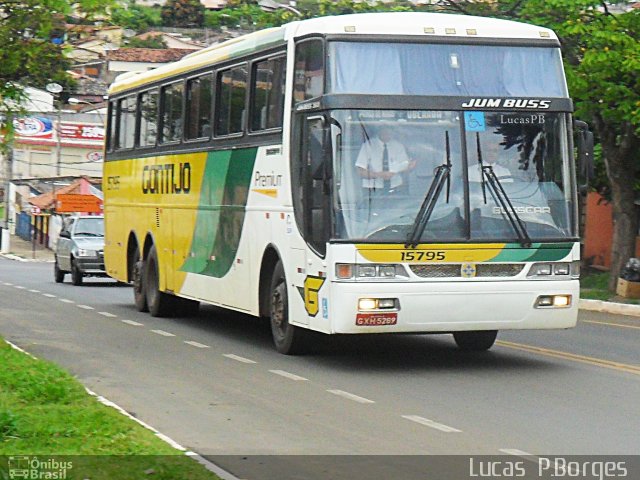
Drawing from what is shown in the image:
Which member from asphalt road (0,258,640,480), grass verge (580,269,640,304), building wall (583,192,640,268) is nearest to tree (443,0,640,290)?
grass verge (580,269,640,304)

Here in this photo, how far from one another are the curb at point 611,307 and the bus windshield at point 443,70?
39.7 feet

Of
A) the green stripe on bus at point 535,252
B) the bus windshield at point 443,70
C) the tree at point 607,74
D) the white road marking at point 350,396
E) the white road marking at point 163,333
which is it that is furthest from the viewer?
the tree at point 607,74

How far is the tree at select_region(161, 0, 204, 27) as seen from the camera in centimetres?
15150

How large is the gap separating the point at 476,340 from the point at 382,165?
3.35m

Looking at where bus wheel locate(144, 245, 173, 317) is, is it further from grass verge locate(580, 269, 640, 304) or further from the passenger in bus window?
grass verge locate(580, 269, 640, 304)

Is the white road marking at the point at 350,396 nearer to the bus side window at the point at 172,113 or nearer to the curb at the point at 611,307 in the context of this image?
the bus side window at the point at 172,113

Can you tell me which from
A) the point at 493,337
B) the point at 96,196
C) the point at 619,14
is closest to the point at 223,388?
the point at 493,337

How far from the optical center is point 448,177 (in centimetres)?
1372

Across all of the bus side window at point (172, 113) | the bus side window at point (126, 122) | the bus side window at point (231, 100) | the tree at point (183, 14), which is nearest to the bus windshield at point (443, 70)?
the bus side window at point (231, 100)

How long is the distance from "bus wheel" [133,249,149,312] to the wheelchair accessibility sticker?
9.28m

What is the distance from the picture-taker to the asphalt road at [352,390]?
31.3ft

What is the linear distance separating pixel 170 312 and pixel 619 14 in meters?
12.2

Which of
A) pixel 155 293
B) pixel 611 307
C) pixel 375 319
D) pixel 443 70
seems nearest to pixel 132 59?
pixel 611 307

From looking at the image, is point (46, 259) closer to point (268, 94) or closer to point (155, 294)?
point (155, 294)
